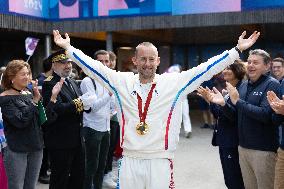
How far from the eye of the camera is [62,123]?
5.09m

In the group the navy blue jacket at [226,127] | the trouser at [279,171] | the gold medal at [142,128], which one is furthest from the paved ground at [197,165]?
the gold medal at [142,128]

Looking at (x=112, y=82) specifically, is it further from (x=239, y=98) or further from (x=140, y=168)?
(x=239, y=98)

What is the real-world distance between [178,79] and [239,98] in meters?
1.18

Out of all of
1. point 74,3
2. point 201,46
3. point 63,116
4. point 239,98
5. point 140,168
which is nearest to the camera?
point 140,168

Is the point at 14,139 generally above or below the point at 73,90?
below

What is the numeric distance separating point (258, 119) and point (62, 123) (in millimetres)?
2170

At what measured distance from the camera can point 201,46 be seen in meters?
20.3

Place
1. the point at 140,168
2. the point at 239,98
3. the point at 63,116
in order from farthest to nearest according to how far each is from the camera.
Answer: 1. the point at 63,116
2. the point at 239,98
3. the point at 140,168

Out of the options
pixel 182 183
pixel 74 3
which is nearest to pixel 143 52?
pixel 182 183

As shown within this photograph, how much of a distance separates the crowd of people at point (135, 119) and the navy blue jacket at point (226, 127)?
11mm

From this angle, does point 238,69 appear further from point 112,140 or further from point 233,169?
point 112,140

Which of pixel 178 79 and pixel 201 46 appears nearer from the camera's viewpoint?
pixel 178 79

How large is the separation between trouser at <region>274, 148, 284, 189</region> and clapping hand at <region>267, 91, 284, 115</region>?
1.45 feet

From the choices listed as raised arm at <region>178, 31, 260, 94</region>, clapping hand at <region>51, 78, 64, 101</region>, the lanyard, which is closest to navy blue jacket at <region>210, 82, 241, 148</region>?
raised arm at <region>178, 31, 260, 94</region>
